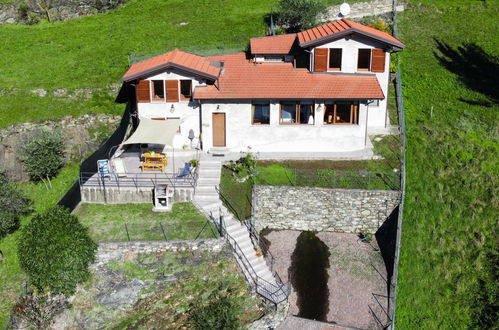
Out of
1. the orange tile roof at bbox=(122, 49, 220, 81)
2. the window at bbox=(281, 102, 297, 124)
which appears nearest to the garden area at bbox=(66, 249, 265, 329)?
the window at bbox=(281, 102, 297, 124)

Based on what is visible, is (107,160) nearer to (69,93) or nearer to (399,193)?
(69,93)

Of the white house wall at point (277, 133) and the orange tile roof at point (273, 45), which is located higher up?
the orange tile roof at point (273, 45)

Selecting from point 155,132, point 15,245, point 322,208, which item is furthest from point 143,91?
point 322,208

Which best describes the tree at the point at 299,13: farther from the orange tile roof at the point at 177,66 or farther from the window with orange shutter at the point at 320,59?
the orange tile roof at the point at 177,66

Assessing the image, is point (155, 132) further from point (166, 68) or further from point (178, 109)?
point (166, 68)

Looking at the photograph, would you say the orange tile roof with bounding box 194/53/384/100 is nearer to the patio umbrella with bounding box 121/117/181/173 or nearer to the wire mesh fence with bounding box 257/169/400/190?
the patio umbrella with bounding box 121/117/181/173

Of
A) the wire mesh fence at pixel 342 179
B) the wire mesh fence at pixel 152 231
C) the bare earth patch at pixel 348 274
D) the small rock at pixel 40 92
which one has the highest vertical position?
the small rock at pixel 40 92

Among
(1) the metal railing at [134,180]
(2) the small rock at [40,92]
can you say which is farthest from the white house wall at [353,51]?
(2) the small rock at [40,92]
